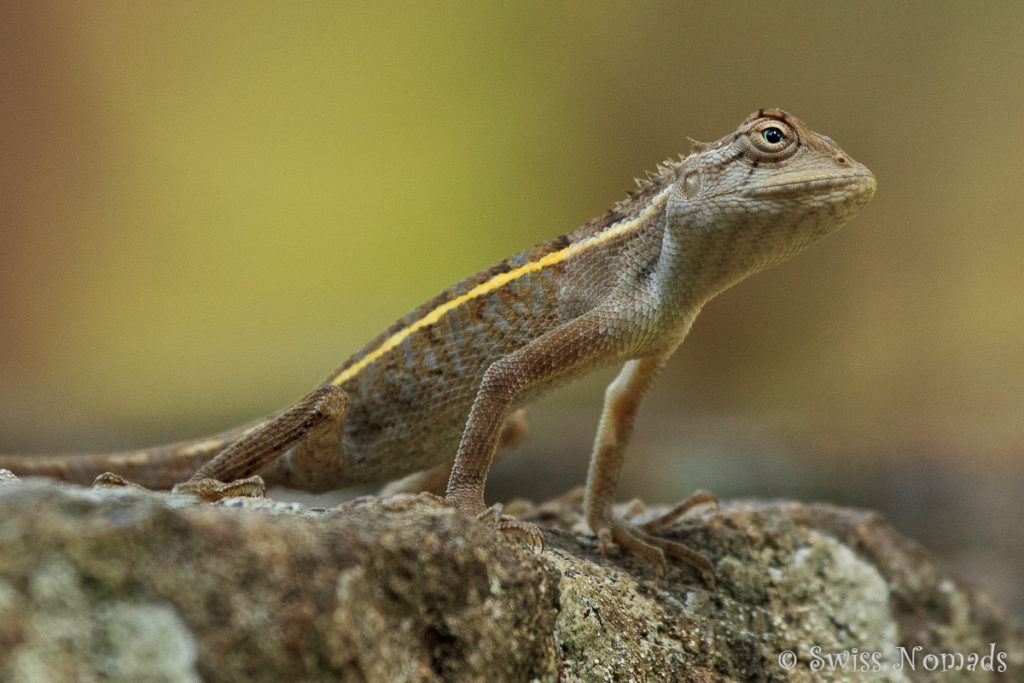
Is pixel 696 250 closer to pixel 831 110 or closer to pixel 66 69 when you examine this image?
pixel 831 110

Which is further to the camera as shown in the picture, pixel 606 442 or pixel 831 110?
pixel 831 110

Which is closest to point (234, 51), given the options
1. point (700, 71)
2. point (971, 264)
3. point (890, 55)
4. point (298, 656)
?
point (700, 71)

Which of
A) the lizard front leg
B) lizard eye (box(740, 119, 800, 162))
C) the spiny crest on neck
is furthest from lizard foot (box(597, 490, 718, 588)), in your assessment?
lizard eye (box(740, 119, 800, 162))

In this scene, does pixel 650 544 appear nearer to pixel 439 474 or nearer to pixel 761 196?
pixel 439 474

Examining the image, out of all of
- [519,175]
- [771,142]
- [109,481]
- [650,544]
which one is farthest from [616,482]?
[519,175]

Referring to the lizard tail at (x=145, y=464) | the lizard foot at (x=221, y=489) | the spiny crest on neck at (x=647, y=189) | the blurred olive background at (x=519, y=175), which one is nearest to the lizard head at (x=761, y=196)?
the spiny crest on neck at (x=647, y=189)

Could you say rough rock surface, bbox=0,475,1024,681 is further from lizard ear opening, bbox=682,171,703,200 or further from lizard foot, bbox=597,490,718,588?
lizard ear opening, bbox=682,171,703,200
